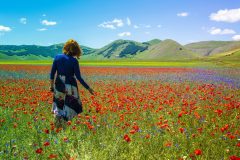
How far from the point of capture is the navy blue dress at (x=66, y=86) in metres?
6.37

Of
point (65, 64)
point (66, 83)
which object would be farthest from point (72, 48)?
point (66, 83)

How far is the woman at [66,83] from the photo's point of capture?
250 inches

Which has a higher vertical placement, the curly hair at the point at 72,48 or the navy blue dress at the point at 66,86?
the curly hair at the point at 72,48

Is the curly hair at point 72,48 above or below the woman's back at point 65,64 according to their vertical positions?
above

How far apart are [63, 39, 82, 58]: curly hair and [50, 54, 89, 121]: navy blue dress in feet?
0.28

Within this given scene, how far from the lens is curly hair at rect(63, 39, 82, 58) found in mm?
6309

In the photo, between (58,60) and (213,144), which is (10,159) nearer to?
(58,60)

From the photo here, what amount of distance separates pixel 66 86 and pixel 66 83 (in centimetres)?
6

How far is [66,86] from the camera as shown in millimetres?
6449

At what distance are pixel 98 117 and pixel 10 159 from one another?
11.6 ft

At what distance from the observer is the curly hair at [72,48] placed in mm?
6309

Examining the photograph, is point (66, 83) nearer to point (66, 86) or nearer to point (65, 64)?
point (66, 86)

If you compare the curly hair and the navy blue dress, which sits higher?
the curly hair

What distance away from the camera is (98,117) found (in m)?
7.60
